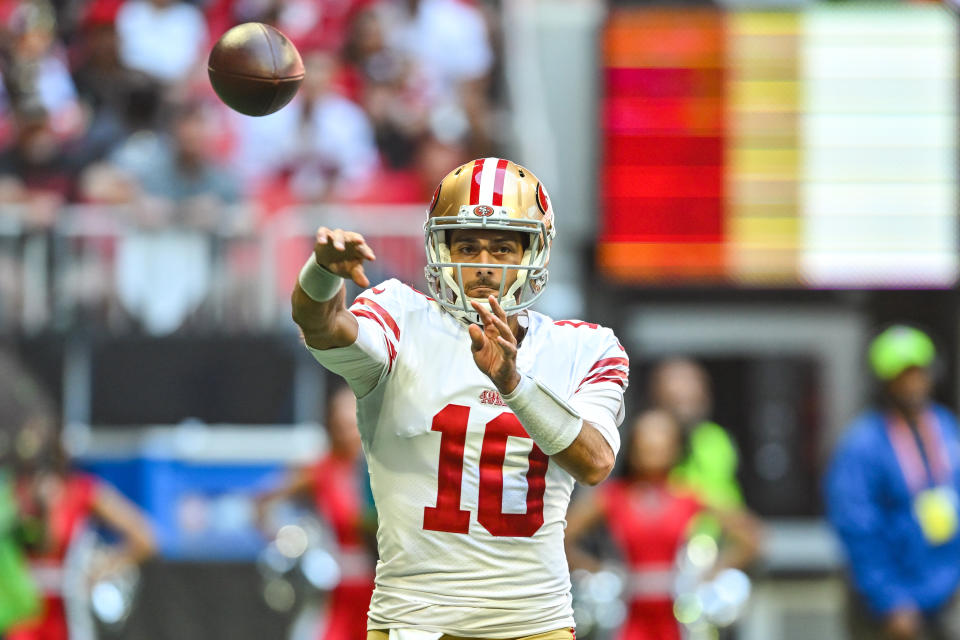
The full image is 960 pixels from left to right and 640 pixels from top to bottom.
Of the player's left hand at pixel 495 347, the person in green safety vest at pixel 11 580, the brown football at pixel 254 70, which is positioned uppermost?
the brown football at pixel 254 70

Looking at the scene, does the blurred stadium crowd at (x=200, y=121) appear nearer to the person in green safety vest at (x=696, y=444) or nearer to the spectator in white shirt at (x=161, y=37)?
the spectator in white shirt at (x=161, y=37)

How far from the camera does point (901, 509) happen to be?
762 centimetres

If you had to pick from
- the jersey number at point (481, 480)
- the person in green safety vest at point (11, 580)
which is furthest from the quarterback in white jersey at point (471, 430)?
the person in green safety vest at point (11, 580)

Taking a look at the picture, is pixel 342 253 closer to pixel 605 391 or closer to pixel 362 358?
pixel 362 358

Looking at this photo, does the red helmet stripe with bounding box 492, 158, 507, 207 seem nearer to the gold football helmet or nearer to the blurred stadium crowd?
the gold football helmet

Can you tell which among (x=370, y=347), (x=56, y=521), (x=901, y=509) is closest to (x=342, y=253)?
(x=370, y=347)

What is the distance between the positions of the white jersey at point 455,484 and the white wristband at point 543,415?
0.56 ft

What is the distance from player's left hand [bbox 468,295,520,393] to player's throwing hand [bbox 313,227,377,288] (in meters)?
0.27

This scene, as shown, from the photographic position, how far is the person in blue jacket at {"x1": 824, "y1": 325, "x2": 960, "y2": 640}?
7.52m

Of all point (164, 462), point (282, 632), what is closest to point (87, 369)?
point (164, 462)

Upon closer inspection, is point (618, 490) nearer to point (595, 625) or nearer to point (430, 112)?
point (595, 625)

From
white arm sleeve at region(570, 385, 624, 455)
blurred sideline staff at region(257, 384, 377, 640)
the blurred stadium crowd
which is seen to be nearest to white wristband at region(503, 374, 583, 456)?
white arm sleeve at region(570, 385, 624, 455)

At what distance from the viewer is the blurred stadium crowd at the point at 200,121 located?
994cm

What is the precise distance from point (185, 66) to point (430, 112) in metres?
1.79
